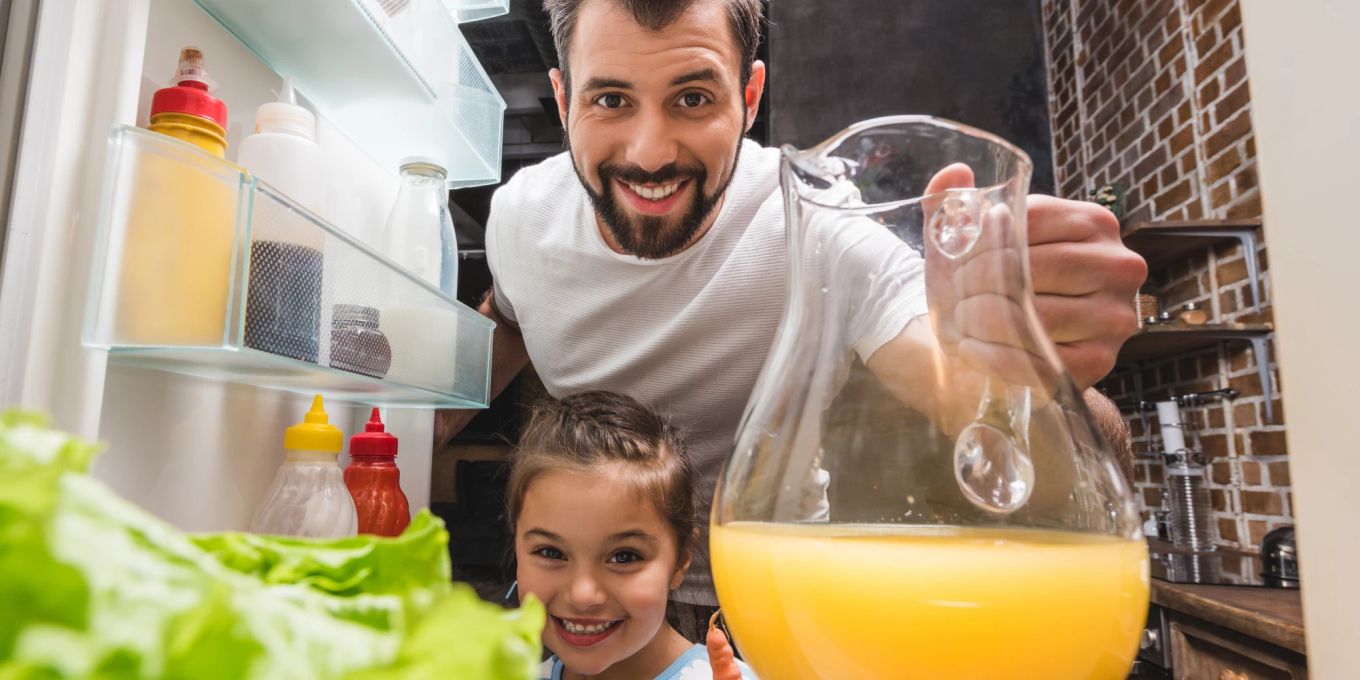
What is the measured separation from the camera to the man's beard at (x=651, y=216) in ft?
3.70

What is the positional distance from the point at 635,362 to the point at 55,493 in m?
1.13

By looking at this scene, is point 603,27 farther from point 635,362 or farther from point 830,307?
point 830,307

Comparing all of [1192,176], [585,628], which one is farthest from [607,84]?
[1192,176]

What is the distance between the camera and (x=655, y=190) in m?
1.14

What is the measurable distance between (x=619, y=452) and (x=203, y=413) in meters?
0.54

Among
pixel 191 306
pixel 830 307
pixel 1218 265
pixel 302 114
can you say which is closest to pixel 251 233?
pixel 191 306

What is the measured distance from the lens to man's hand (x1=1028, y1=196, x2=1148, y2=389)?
506 mm

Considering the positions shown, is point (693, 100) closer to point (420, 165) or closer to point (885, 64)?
point (420, 165)

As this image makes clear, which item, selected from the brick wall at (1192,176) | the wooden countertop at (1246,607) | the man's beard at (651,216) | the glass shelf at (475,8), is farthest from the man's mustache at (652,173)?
the brick wall at (1192,176)

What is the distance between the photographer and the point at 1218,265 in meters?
2.32

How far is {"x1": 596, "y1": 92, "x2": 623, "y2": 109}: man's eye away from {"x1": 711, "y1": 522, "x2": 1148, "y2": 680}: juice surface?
2.84 ft

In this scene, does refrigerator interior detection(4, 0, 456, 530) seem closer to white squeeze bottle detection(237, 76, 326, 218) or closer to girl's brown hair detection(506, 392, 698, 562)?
white squeeze bottle detection(237, 76, 326, 218)

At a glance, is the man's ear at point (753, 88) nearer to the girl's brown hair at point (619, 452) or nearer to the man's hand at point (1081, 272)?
the girl's brown hair at point (619, 452)

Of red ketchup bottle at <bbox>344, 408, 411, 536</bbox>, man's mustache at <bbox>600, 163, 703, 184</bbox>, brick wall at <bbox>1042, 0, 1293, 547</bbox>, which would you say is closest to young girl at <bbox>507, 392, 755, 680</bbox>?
red ketchup bottle at <bbox>344, 408, 411, 536</bbox>
